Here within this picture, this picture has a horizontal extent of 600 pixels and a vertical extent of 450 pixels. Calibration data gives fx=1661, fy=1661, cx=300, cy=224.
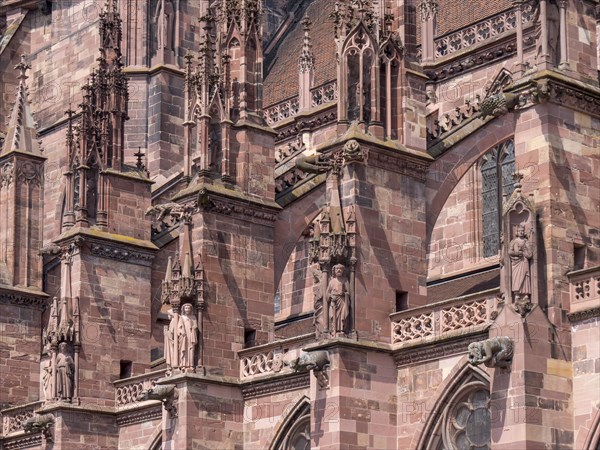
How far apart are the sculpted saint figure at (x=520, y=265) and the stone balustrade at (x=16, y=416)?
1690cm

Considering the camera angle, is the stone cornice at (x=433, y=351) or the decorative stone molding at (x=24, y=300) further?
the decorative stone molding at (x=24, y=300)

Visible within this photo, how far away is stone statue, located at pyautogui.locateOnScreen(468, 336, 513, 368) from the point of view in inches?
1092

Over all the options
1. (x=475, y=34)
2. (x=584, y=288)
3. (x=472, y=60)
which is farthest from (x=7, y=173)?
(x=584, y=288)

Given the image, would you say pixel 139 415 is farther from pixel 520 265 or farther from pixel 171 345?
pixel 520 265

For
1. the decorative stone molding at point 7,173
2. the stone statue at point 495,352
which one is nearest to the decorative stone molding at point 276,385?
the stone statue at point 495,352

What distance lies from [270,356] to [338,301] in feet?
13.6

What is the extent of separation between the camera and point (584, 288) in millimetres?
28359

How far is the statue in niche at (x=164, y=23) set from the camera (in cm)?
4972

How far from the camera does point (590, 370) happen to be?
1101 inches

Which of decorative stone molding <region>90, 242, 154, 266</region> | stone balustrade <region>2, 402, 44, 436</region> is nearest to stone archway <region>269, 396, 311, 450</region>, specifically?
decorative stone molding <region>90, 242, 154, 266</region>

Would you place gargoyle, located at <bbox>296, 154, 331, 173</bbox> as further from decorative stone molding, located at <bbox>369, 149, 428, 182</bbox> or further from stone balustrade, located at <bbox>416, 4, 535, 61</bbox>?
stone balustrade, located at <bbox>416, 4, 535, 61</bbox>

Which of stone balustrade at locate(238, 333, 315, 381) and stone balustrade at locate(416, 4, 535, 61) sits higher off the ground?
stone balustrade at locate(416, 4, 535, 61)

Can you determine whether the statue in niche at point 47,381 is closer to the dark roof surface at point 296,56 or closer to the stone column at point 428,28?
the stone column at point 428,28

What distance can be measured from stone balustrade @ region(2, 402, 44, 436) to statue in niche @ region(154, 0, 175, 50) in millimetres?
12743
